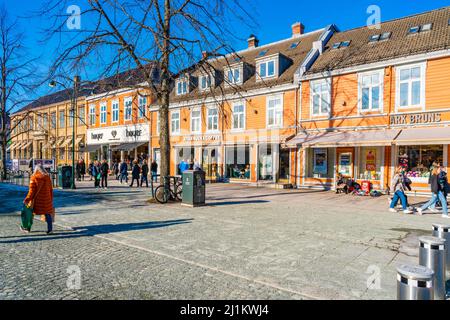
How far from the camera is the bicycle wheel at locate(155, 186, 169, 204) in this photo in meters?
12.1

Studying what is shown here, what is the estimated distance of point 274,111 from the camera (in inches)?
794

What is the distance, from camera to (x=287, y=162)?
19750 millimetres

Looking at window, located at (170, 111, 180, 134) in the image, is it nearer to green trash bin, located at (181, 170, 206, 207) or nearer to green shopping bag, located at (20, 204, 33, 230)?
green trash bin, located at (181, 170, 206, 207)

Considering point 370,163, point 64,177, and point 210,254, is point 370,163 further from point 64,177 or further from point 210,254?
point 64,177

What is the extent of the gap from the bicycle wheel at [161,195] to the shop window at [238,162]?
33.3ft

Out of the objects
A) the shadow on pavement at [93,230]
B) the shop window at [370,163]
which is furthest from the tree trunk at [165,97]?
the shop window at [370,163]

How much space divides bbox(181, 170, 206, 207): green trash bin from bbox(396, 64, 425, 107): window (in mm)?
10879

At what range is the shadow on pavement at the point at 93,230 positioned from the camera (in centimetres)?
685

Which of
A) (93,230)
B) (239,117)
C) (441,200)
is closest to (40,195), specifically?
(93,230)

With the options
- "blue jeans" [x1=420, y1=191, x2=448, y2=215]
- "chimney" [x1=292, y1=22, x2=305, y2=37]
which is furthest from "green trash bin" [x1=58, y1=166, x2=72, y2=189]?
"chimney" [x1=292, y1=22, x2=305, y2=37]

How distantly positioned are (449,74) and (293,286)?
47.4 ft

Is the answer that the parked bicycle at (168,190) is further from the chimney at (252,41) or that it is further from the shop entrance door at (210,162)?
the chimney at (252,41)

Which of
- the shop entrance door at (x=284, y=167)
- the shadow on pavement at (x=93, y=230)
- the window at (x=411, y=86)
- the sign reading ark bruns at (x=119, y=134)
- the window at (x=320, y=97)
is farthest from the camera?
the sign reading ark bruns at (x=119, y=134)
